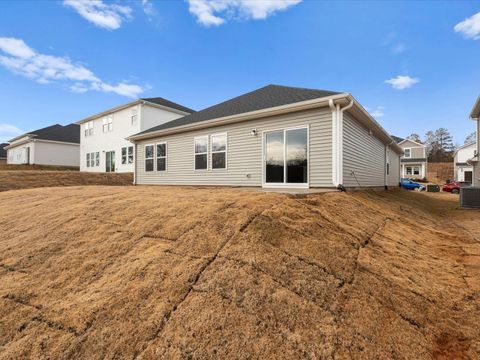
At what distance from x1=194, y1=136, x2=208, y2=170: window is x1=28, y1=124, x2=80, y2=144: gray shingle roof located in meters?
25.4

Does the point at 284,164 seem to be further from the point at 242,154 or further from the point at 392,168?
the point at 392,168

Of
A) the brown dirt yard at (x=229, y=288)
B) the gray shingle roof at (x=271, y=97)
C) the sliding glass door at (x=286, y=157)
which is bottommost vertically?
the brown dirt yard at (x=229, y=288)

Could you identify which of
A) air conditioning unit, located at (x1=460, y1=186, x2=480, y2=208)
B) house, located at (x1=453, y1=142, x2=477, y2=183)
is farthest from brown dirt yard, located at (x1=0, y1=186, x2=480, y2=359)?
house, located at (x1=453, y1=142, x2=477, y2=183)

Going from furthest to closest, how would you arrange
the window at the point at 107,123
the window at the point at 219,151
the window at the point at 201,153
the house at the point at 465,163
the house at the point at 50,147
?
the house at the point at 465,163
the house at the point at 50,147
the window at the point at 107,123
the window at the point at 201,153
the window at the point at 219,151

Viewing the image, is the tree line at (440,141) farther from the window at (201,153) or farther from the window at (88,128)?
the window at (88,128)

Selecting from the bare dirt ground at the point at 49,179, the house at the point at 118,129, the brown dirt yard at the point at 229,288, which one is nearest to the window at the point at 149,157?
the bare dirt ground at the point at 49,179

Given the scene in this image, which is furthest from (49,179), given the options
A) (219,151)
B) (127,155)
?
(219,151)

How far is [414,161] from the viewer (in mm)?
37094

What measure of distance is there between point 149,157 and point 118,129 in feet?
29.6

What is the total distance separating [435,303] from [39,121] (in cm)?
4392

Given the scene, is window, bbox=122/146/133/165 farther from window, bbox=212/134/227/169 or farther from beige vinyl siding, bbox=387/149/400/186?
beige vinyl siding, bbox=387/149/400/186

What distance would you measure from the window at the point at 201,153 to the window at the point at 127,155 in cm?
1033

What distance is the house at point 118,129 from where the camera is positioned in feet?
63.1

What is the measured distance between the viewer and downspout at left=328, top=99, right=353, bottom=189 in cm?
763
